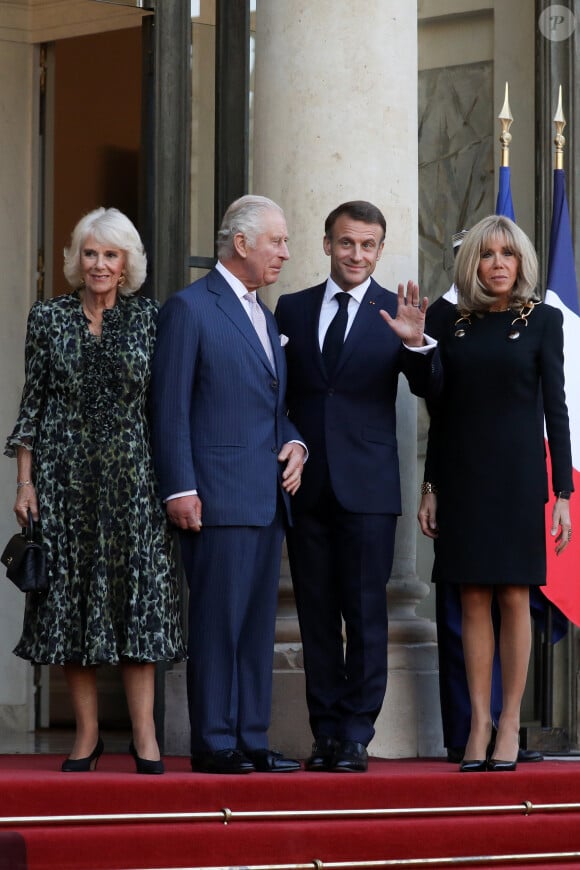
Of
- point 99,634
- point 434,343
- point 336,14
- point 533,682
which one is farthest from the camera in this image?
point 533,682

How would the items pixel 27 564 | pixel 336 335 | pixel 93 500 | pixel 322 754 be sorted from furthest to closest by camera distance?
pixel 336 335
pixel 322 754
pixel 93 500
pixel 27 564

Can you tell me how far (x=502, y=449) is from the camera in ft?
19.0

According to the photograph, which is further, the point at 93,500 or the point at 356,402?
the point at 356,402

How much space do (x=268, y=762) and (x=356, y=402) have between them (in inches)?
47.1

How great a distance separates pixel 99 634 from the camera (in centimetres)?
530

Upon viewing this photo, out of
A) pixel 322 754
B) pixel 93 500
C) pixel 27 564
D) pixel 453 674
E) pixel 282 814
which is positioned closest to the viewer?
pixel 282 814

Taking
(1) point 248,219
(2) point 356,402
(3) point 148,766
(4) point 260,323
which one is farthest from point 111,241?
(3) point 148,766

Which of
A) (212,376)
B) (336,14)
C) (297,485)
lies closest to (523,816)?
(297,485)

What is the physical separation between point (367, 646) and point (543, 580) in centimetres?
60

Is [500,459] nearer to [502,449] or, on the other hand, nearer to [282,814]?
[502,449]

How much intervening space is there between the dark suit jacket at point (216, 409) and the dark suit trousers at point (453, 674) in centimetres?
88

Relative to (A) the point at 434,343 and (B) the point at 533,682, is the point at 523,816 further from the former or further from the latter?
(B) the point at 533,682

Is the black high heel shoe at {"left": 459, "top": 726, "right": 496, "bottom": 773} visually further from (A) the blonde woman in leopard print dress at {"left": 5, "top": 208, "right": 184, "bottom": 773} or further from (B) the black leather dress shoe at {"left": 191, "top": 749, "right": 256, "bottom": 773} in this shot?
(A) the blonde woman in leopard print dress at {"left": 5, "top": 208, "right": 184, "bottom": 773}

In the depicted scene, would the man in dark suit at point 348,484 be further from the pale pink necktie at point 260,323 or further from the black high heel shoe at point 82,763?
the black high heel shoe at point 82,763
